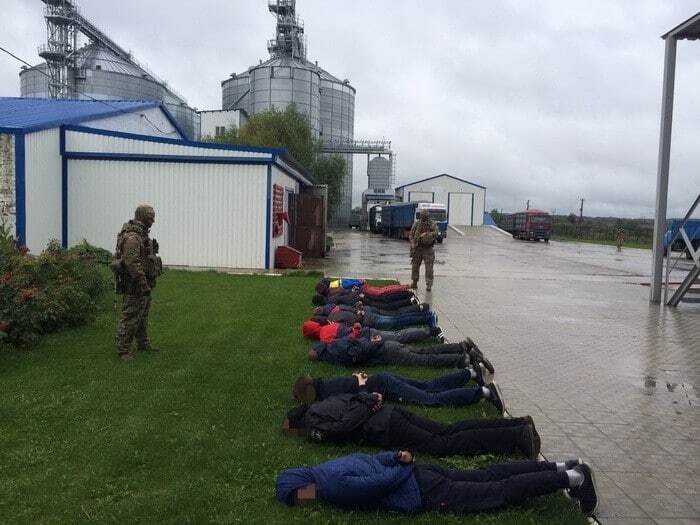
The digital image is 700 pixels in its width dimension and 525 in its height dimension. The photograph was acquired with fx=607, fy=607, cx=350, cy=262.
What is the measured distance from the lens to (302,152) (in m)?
42.4

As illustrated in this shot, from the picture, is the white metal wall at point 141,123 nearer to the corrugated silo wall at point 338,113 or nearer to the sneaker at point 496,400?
the sneaker at point 496,400

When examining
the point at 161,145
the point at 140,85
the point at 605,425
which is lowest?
the point at 605,425

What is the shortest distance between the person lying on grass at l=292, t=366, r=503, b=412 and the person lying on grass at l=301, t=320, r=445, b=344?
1.78 m

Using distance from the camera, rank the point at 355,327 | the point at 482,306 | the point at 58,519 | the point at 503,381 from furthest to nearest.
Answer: the point at 482,306, the point at 355,327, the point at 503,381, the point at 58,519

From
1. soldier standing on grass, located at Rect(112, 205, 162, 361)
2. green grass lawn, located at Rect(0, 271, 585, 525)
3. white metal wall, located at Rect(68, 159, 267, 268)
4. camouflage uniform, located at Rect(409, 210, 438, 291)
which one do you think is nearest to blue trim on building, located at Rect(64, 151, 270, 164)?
white metal wall, located at Rect(68, 159, 267, 268)

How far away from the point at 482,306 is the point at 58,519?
978 centimetres

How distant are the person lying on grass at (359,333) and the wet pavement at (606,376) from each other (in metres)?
0.87

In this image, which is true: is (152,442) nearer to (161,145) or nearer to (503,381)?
(503,381)

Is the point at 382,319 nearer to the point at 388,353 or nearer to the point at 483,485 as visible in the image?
the point at 388,353

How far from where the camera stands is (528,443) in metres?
4.28

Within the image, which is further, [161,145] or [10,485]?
[161,145]

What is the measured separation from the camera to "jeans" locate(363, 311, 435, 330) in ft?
28.3

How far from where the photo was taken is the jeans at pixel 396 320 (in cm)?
862

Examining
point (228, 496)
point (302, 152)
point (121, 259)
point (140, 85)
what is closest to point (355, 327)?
point (121, 259)
